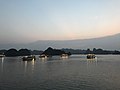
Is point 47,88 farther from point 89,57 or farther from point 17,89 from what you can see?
point 89,57

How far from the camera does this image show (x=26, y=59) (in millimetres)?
154375

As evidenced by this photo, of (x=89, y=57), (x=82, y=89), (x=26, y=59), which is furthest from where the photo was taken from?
(x=89, y=57)

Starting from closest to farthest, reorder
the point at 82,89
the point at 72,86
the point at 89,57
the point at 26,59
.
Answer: the point at 82,89 < the point at 72,86 < the point at 26,59 < the point at 89,57

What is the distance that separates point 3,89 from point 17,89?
2469 mm

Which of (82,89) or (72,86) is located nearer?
(82,89)

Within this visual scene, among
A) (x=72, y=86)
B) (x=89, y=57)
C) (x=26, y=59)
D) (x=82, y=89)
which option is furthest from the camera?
(x=89, y=57)

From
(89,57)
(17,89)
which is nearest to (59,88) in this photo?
(17,89)

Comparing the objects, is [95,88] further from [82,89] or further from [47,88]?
[47,88]

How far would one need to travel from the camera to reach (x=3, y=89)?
114 feet

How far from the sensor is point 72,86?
122ft

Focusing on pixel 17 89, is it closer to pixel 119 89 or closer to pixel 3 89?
pixel 3 89

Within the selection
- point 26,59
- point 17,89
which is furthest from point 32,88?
point 26,59

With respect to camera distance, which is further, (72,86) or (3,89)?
(72,86)

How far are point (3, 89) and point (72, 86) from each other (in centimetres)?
1201
